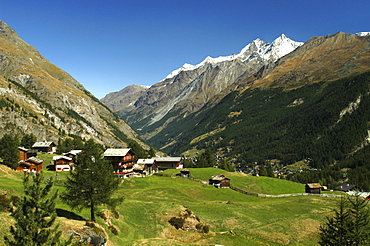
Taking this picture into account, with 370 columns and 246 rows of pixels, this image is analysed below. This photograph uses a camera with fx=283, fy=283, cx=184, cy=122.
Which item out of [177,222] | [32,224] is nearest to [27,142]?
[177,222]

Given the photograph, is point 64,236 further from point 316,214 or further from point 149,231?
point 316,214

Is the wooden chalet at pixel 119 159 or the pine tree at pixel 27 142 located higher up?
the pine tree at pixel 27 142

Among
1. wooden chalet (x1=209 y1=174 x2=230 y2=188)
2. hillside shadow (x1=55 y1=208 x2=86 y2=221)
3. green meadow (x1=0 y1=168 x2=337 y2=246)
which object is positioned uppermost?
hillside shadow (x1=55 y1=208 x2=86 y2=221)

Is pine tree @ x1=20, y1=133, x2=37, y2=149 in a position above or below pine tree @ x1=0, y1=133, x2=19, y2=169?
above

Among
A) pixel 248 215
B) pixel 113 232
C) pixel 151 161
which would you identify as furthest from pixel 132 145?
pixel 113 232

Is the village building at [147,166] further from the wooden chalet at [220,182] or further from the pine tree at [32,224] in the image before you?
the pine tree at [32,224]

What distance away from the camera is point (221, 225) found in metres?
55.1

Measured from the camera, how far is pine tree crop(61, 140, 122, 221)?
4150cm

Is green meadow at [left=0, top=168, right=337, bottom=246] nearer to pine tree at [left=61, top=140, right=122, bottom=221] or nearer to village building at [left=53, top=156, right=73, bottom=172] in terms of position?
pine tree at [left=61, top=140, right=122, bottom=221]

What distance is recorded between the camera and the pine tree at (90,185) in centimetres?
4150

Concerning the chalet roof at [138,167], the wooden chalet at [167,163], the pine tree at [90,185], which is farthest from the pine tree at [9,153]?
the wooden chalet at [167,163]

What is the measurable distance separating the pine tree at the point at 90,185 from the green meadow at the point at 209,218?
3385 millimetres

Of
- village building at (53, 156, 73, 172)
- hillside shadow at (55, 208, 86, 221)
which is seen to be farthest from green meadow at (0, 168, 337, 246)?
village building at (53, 156, 73, 172)

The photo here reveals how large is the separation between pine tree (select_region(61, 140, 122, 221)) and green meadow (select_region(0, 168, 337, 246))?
339cm
